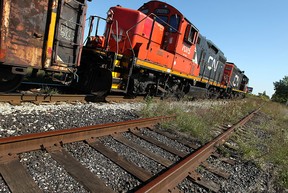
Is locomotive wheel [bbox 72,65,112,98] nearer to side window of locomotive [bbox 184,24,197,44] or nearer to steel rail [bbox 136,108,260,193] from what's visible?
steel rail [bbox 136,108,260,193]

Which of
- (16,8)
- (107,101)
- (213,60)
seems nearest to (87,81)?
(107,101)

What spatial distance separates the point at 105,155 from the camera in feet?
11.6

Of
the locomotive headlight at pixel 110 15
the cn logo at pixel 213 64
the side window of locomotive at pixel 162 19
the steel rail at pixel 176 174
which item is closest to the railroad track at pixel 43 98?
the locomotive headlight at pixel 110 15

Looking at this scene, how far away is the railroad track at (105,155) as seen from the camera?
8.55ft

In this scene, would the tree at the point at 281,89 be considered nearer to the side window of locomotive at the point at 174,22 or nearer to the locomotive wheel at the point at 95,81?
the side window of locomotive at the point at 174,22

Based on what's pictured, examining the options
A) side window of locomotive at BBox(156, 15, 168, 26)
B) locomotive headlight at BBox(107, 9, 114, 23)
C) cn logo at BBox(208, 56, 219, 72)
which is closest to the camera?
locomotive headlight at BBox(107, 9, 114, 23)

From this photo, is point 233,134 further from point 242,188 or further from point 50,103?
point 50,103

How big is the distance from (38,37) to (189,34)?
265 inches

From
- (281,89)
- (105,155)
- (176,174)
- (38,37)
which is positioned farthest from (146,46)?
(281,89)

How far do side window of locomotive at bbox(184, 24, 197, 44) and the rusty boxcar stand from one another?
5088 mm

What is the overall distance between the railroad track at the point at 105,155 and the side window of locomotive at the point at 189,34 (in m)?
6.57

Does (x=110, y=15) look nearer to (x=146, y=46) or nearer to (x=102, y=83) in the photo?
(x=146, y=46)

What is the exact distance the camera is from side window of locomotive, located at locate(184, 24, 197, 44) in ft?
34.3

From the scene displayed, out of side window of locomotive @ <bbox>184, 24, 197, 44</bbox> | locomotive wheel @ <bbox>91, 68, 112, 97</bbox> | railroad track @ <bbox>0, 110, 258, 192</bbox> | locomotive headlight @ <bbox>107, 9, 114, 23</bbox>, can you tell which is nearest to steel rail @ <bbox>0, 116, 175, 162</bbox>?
railroad track @ <bbox>0, 110, 258, 192</bbox>
